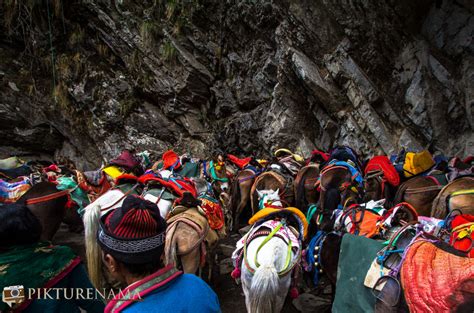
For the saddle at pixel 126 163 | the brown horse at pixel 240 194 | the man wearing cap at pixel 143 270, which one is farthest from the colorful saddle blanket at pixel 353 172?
the man wearing cap at pixel 143 270

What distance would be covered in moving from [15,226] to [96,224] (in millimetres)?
2109

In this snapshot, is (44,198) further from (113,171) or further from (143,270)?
(143,270)

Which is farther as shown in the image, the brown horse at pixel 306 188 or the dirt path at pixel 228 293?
the brown horse at pixel 306 188

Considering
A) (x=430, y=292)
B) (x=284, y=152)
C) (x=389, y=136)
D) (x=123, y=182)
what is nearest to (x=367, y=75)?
(x=389, y=136)

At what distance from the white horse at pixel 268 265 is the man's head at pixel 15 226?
1670mm

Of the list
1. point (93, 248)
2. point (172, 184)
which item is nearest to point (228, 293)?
point (172, 184)

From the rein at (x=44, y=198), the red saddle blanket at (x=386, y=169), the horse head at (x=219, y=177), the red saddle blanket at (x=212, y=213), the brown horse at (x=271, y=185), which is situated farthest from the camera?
the horse head at (x=219, y=177)

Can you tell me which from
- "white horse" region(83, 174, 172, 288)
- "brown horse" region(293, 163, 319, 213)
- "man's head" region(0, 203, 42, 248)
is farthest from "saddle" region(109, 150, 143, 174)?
"man's head" region(0, 203, 42, 248)

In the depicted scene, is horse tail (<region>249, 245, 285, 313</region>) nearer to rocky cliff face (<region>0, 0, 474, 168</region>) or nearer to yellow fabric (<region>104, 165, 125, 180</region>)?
yellow fabric (<region>104, 165, 125, 180</region>)

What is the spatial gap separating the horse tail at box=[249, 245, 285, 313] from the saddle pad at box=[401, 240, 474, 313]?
3.19 ft

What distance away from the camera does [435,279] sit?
1.67 m

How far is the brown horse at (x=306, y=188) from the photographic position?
18.4 ft

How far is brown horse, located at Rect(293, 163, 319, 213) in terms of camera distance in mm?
5621

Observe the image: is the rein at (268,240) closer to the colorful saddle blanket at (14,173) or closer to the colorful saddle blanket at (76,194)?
the colorful saddle blanket at (76,194)
